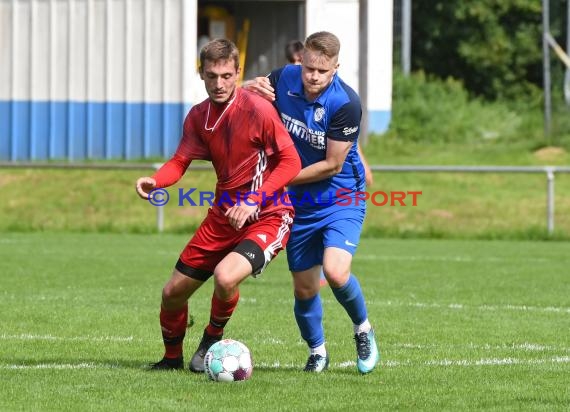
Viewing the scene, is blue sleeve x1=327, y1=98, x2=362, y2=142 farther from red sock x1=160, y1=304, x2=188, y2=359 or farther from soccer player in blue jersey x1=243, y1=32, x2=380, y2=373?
red sock x1=160, y1=304, x2=188, y2=359

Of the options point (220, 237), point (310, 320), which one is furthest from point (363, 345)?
point (220, 237)

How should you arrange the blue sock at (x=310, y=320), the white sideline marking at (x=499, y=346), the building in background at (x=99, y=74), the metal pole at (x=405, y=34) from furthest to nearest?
the metal pole at (x=405, y=34) → the building in background at (x=99, y=74) → the white sideline marking at (x=499, y=346) → the blue sock at (x=310, y=320)

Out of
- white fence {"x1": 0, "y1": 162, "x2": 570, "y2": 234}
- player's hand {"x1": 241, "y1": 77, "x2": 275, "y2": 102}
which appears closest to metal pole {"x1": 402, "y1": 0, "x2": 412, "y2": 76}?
white fence {"x1": 0, "y1": 162, "x2": 570, "y2": 234}

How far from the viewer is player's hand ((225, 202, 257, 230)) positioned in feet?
23.9

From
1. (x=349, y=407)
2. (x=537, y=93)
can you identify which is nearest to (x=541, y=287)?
(x=349, y=407)

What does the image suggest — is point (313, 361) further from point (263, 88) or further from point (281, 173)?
point (263, 88)

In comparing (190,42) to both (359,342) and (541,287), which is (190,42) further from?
(359,342)

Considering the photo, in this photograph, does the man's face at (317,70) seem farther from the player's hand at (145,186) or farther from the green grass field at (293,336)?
the green grass field at (293,336)

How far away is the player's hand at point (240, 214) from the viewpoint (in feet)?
23.9

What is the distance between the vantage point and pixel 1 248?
55.9 feet

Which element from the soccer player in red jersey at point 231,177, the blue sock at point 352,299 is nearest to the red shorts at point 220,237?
the soccer player in red jersey at point 231,177

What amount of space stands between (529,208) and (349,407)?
50.8 feet

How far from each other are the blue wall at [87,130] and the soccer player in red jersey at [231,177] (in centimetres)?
1789

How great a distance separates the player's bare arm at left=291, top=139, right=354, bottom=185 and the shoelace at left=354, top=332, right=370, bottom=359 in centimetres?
95
